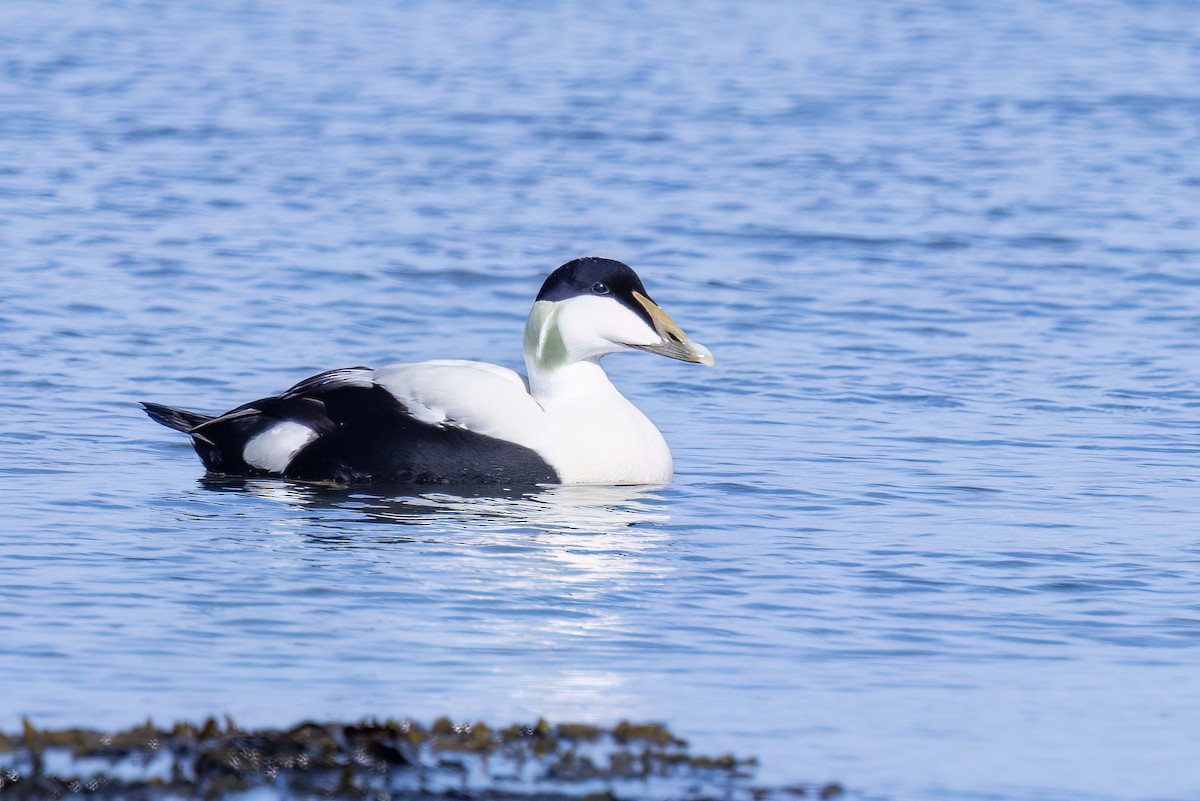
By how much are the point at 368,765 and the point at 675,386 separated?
6490 mm

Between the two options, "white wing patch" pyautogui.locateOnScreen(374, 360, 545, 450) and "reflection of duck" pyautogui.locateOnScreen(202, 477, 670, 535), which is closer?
"reflection of duck" pyautogui.locateOnScreen(202, 477, 670, 535)

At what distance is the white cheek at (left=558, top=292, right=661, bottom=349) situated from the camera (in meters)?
8.77

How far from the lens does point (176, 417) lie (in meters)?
9.06

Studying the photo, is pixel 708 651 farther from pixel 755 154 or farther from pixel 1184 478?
pixel 755 154

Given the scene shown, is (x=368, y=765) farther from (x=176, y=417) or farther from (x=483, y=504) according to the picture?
(x=176, y=417)

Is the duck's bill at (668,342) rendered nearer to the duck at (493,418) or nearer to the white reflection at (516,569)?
the duck at (493,418)

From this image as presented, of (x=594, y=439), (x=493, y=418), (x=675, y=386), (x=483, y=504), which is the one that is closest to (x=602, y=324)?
(x=594, y=439)

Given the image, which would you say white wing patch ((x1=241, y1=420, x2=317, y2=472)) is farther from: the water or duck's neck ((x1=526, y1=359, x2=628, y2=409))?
duck's neck ((x1=526, y1=359, x2=628, y2=409))

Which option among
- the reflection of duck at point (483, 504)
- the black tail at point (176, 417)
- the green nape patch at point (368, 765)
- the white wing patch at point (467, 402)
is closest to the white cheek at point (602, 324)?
the white wing patch at point (467, 402)

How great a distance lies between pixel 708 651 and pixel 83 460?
3.78 metres

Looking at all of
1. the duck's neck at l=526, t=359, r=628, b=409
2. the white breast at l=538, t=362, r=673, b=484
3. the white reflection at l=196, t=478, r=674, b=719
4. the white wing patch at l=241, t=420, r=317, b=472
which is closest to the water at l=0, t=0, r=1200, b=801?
A: the white reflection at l=196, t=478, r=674, b=719

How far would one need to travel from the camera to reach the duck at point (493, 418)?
337 inches

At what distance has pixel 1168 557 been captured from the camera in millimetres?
7469

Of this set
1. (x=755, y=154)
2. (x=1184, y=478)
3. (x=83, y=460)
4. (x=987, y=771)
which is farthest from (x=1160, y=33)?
(x=987, y=771)
